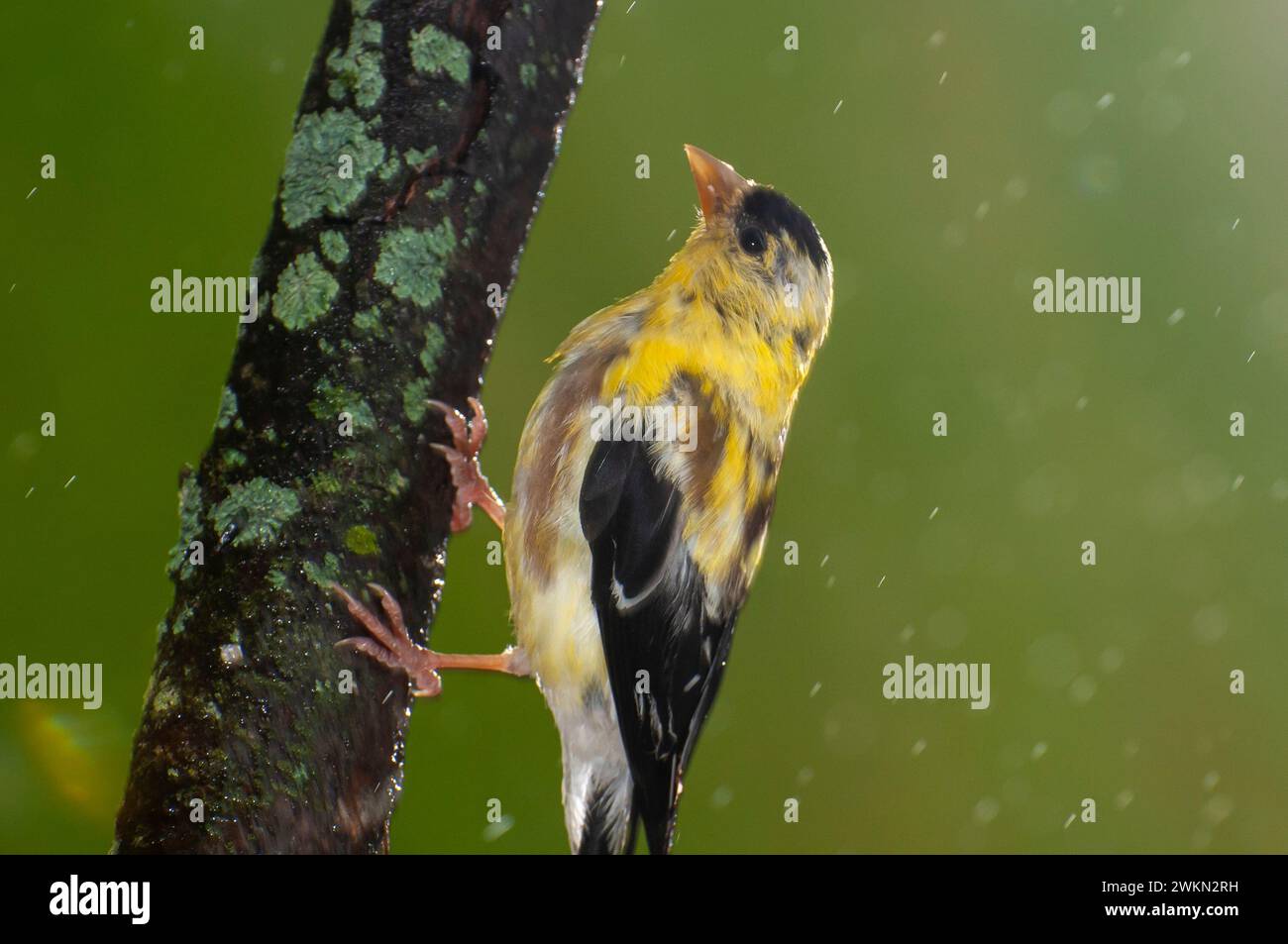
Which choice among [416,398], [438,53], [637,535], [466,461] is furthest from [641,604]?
[438,53]

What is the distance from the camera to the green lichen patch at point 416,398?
5.70 ft

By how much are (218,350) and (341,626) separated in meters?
3.37

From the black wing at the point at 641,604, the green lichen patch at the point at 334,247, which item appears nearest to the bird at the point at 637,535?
the black wing at the point at 641,604

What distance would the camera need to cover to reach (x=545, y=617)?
9.33 ft

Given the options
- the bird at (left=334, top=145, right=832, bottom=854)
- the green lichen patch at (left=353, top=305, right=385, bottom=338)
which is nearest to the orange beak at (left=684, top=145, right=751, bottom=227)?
the bird at (left=334, top=145, right=832, bottom=854)

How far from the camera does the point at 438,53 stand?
71.6 inches

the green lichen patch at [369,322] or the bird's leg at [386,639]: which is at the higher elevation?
the green lichen patch at [369,322]

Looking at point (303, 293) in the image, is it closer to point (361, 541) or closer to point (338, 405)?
point (338, 405)

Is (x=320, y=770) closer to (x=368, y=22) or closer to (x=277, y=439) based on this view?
(x=277, y=439)

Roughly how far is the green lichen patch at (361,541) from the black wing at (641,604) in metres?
1.15

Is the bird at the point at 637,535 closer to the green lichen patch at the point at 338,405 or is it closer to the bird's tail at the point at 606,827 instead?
the bird's tail at the point at 606,827

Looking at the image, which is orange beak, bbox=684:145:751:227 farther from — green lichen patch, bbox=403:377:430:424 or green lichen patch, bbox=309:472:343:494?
green lichen patch, bbox=309:472:343:494

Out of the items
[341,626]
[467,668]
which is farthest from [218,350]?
[341,626]
